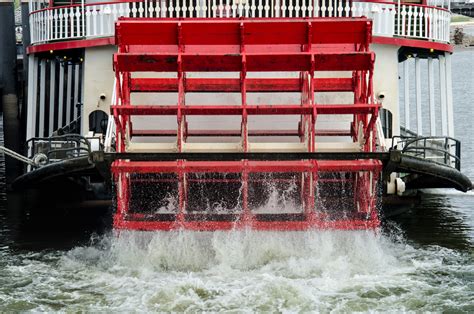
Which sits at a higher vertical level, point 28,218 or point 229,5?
point 229,5

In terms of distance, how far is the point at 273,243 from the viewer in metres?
10.3

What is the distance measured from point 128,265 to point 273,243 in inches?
64.9

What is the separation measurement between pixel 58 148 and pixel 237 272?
3150 mm

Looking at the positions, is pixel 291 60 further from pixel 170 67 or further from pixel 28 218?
pixel 28 218

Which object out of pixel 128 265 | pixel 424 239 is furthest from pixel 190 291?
pixel 424 239

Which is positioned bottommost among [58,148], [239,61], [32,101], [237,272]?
[237,272]

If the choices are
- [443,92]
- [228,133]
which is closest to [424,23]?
[443,92]

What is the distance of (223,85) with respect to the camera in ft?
37.9

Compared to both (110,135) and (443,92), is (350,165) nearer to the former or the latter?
(110,135)

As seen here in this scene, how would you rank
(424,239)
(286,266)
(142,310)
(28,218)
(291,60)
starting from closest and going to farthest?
(142,310), (286,266), (291,60), (424,239), (28,218)

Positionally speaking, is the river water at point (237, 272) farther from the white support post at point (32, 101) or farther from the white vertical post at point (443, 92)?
the white support post at point (32, 101)

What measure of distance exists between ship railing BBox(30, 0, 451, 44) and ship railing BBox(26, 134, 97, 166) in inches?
59.3

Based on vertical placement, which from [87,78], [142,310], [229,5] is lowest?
[142,310]

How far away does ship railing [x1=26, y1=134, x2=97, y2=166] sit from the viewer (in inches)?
415
